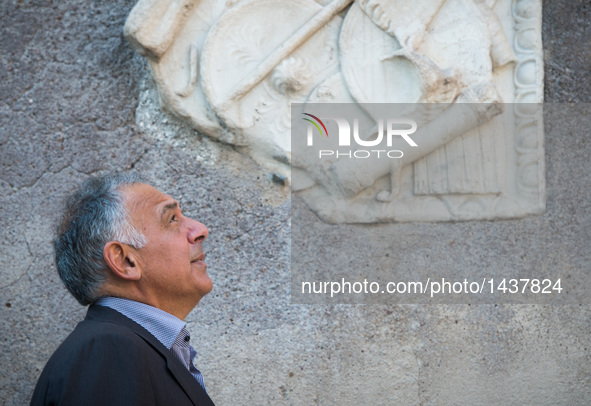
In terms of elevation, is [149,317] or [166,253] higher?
[166,253]

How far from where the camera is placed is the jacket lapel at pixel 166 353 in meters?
1.59

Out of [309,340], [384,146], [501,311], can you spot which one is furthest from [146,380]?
[501,311]

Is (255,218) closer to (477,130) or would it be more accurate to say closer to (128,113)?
(128,113)

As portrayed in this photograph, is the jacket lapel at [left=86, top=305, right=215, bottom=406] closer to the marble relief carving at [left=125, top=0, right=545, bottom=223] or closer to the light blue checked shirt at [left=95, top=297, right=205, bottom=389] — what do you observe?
the light blue checked shirt at [left=95, top=297, right=205, bottom=389]

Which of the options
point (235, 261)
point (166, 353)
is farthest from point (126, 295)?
point (235, 261)

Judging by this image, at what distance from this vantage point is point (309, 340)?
96.9 inches

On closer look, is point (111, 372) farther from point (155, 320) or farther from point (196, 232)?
point (196, 232)

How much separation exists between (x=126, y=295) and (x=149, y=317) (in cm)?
7

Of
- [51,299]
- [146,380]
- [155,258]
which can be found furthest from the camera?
[51,299]

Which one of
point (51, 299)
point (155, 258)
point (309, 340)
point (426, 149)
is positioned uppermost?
point (426, 149)

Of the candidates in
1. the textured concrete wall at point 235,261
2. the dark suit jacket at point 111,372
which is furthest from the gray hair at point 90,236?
the textured concrete wall at point 235,261

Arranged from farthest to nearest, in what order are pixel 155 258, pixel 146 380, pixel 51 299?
pixel 51 299, pixel 155 258, pixel 146 380

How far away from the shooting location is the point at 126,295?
1.68 metres

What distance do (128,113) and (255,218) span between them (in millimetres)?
581
